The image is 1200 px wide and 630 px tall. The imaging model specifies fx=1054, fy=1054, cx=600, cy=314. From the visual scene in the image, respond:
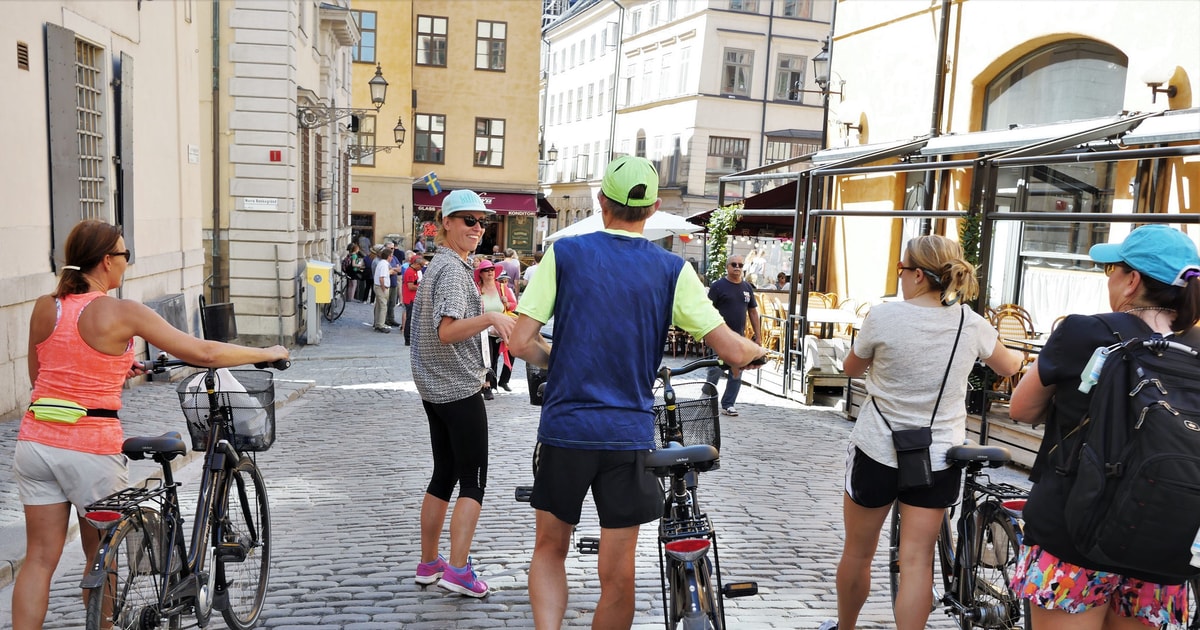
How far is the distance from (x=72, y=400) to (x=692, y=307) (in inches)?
87.2

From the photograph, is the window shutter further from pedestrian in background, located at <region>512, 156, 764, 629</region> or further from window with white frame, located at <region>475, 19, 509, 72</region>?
window with white frame, located at <region>475, 19, 509, 72</region>

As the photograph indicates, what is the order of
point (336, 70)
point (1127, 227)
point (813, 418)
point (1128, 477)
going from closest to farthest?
point (1128, 477) → point (813, 418) → point (1127, 227) → point (336, 70)

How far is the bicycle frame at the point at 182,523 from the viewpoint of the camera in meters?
3.62

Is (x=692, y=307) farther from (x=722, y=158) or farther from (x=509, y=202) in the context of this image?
(x=722, y=158)

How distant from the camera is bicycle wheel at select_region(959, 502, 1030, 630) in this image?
419 cm

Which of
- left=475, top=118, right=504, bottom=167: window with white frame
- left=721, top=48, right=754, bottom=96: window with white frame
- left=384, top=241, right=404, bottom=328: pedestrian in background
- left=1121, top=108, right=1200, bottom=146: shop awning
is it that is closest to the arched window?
left=1121, top=108, right=1200, bottom=146: shop awning

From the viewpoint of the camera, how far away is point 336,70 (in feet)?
91.5

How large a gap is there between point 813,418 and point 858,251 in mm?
7343

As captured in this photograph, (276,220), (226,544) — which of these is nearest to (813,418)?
(226,544)

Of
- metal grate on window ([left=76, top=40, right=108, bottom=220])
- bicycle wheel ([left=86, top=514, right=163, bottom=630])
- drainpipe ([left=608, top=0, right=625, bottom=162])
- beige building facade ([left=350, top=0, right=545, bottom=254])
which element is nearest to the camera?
bicycle wheel ([left=86, top=514, right=163, bottom=630])

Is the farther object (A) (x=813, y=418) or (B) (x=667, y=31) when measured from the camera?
(B) (x=667, y=31)

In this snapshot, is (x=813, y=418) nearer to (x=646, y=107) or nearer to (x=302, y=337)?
(x=302, y=337)

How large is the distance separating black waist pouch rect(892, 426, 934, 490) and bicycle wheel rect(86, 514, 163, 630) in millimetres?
2773

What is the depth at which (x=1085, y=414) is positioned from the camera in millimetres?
2949
